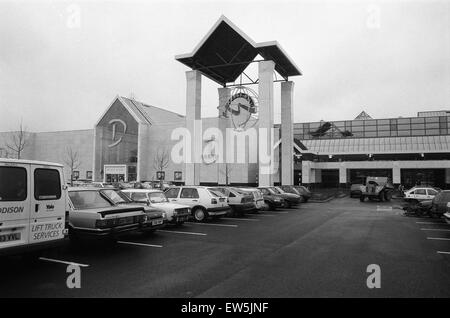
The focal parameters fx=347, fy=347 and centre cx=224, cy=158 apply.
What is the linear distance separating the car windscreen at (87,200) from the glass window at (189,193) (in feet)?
18.8

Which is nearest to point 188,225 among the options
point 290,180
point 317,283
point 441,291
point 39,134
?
point 317,283

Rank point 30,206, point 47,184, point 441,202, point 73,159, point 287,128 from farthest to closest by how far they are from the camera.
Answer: point 73,159, point 287,128, point 441,202, point 47,184, point 30,206

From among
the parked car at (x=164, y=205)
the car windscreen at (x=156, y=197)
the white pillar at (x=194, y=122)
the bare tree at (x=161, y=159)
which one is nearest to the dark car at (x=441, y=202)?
the parked car at (x=164, y=205)

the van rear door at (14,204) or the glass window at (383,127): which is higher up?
the glass window at (383,127)

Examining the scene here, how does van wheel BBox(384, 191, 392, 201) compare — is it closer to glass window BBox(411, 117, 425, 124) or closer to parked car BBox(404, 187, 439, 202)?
parked car BBox(404, 187, 439, 202)

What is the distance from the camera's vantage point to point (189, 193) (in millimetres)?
15398

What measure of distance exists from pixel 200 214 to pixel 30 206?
858cm

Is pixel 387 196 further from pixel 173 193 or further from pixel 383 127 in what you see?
pixel 383 127

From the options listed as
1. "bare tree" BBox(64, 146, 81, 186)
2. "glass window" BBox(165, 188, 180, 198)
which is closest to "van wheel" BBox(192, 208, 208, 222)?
"glass window" BBox(165, 188, 180, 198)

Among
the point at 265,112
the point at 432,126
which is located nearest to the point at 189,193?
the point at 265,112

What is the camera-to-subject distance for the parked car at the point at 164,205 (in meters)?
12.3

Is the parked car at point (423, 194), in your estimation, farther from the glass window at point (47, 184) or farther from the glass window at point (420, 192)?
the glass window at point (47, 184)
